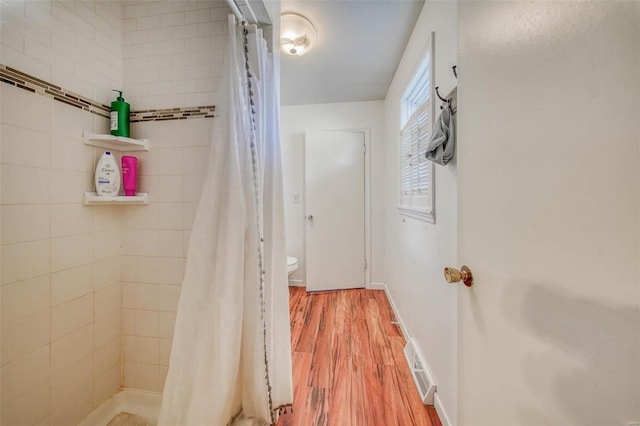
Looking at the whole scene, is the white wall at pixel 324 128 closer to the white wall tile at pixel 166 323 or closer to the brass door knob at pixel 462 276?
the white wall tile at pixel 166 323

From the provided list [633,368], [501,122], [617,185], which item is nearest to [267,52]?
[501,122]

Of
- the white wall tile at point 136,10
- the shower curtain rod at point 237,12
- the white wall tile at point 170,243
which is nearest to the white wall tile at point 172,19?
the white wall tile at point 136,10

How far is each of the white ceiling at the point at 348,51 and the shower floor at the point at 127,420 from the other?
8.15ft

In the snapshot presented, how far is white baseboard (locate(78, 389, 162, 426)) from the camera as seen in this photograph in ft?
A: 3.98

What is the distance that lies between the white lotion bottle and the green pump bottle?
119mm

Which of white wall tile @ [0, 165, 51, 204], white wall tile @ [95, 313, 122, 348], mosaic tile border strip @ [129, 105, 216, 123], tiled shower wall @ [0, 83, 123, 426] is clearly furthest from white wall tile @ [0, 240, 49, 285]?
mosaic tile border strip @ [129, 105, 216, 123]

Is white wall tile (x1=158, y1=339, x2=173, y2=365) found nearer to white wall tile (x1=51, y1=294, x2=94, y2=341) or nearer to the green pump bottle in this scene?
white wall tile (x1=51, y1=294, x2=94, y2=341)

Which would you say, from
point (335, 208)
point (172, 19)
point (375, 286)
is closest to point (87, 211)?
point (172, 19)

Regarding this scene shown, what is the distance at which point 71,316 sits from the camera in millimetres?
1054

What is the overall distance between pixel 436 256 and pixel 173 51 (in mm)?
1750

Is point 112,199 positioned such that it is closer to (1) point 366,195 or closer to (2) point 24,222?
(2) point 24,222

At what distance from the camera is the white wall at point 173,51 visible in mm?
1181

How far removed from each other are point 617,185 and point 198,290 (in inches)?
46.4

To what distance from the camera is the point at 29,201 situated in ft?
2.97
